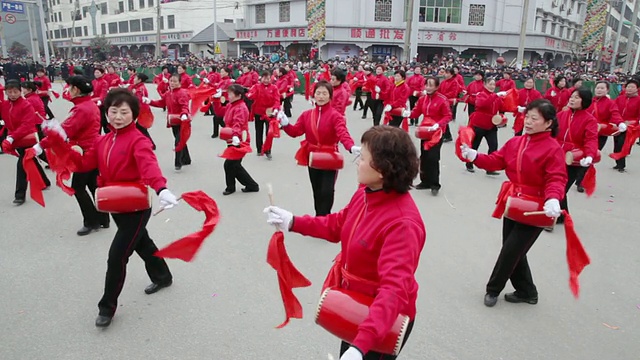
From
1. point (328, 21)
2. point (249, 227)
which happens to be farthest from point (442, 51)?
point (249, 227)

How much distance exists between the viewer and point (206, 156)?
951 centimetres

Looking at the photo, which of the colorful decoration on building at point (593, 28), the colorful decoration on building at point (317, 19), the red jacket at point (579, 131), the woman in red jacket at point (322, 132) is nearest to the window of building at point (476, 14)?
the colorful decoration on building at point (593, 28)

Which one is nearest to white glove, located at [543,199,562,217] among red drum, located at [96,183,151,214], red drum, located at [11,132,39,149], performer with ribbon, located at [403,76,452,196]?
red drum, located at [96,183,151,214]

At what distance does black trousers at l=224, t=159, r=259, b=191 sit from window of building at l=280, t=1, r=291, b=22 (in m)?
37.6

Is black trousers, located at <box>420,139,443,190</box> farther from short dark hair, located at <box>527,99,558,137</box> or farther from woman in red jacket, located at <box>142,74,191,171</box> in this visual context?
woman in red jacket, located at <box>142,74,191,171</box>

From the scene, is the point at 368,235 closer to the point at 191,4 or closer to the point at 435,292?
the point at 435,292

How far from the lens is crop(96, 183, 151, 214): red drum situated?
338 centimetres

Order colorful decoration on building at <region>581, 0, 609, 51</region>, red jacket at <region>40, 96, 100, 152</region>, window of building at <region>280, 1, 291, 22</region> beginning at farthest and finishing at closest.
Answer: window of building at <region>280, 1, 291, 22</region>
colorful decoration on building at <region>581, 0, 609, 51</region>
red jacket at <region>40, 96, 100, 152</region>

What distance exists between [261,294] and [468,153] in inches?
85.4

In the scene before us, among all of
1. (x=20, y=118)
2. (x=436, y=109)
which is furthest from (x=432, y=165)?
(x=20, y=118)

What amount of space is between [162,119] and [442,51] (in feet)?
105

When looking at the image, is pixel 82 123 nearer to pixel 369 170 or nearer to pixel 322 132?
pixel 322 132

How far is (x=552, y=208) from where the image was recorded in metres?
3.24

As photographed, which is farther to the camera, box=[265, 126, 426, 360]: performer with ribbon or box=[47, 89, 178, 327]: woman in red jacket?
box=[47, 89, 178, 327]: woman in red jacket
